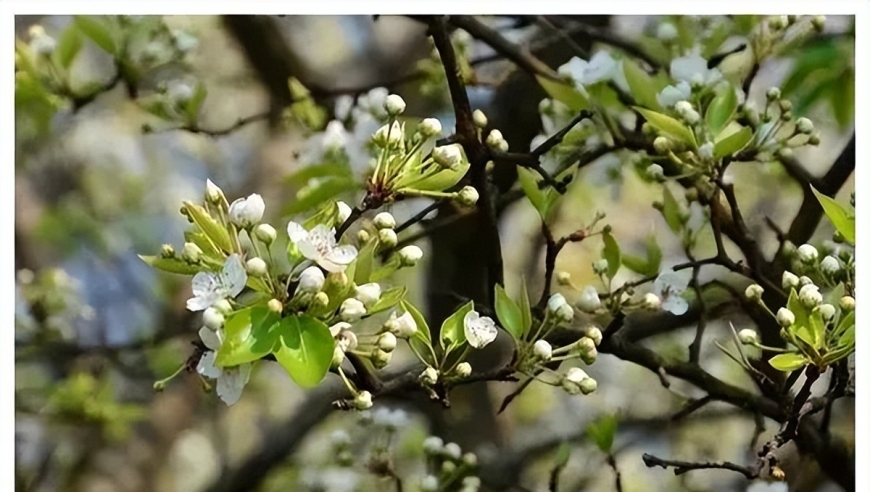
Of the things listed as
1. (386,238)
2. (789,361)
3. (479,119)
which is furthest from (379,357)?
(789,361)

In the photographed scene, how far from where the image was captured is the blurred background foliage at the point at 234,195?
91 cm

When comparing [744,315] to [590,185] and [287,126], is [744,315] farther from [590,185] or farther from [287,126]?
[287,126]

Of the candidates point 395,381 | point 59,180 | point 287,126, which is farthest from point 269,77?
point 395,381

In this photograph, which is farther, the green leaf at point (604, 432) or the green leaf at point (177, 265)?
the green leaf at point (604, 432)

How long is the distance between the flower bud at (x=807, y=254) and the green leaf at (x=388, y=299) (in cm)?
49

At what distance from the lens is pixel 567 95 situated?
0.97 metres

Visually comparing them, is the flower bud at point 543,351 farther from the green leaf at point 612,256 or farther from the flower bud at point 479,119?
the flower bud at point 479,119

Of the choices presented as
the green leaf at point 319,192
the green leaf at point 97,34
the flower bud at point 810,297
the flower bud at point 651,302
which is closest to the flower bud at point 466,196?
the green leaf at point 319,192

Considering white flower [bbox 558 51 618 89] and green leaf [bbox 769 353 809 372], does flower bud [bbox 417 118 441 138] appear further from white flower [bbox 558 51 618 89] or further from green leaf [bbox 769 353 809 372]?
green leaf [bbox 769 353 809 372]

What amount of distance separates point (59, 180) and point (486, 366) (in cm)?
56

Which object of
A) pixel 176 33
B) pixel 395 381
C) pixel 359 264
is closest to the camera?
pixel 359 264

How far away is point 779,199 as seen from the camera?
0.99m

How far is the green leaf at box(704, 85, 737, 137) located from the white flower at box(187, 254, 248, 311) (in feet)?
1.90

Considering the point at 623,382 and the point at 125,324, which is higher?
the point at 125,324
